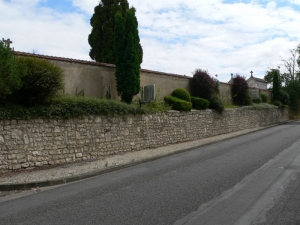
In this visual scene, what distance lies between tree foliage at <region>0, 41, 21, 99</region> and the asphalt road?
3352 mm

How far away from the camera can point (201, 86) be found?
72.6 ft

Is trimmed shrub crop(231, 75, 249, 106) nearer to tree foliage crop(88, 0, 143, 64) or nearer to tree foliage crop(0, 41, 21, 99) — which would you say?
tree foliage crop(88, 0, 143, 64)

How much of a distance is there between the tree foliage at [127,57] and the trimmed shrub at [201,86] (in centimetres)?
686

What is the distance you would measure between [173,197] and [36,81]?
6.12 m

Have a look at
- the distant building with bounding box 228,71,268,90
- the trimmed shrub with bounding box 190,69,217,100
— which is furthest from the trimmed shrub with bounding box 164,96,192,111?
the distant building with bounding box 228,71,268,90

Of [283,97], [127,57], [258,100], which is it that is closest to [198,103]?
[127,57]

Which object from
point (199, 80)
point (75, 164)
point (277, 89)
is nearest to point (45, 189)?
point (75, 164)

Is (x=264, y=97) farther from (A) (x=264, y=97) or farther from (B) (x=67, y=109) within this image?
(B) (x=67, y=109)

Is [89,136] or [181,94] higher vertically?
[181,94]

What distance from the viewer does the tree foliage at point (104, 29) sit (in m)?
20.7

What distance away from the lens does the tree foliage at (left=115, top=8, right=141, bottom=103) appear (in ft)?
51.5

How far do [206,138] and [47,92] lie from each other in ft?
36.1

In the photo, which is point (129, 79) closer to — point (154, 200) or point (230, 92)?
point (154, 200)

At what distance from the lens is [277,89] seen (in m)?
38.4
